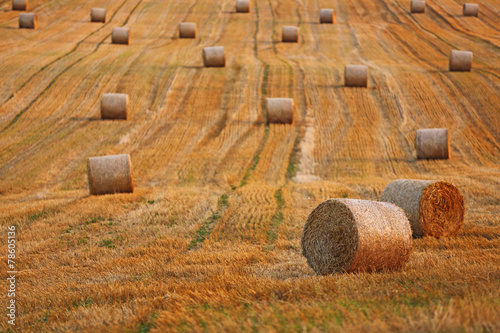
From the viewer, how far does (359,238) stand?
728cm

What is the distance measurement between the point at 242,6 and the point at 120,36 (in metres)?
11.2

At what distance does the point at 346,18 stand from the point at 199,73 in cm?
1648

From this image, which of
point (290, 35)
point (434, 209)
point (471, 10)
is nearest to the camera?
point (434, 209)

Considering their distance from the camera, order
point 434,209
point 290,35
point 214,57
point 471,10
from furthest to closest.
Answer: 1. point 471,10
2. point 290,35
3. point 214,57
4. point 434,209

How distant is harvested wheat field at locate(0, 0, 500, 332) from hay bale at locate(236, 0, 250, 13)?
45 cm

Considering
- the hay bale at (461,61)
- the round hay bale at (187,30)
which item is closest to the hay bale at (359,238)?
the hay bale at (461,61)

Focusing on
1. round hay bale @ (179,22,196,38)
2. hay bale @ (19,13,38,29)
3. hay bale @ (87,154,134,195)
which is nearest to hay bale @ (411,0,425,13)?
round hay bale @ (179,22,196,38)

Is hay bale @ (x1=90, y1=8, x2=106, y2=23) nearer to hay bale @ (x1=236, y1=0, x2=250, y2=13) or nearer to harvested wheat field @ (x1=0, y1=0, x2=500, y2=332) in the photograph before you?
harvested wheat field @ (x1=0, y1=0, x2=500, y2=332)

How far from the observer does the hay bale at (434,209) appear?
9.76 m

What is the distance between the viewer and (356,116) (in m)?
23.5

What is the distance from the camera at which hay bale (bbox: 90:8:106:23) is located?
38.0 metres

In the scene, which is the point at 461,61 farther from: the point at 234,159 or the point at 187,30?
the point at 187,30

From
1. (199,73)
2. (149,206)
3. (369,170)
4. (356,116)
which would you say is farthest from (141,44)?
(149,206)

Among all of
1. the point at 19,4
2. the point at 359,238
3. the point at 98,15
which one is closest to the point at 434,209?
the point at 359,238
